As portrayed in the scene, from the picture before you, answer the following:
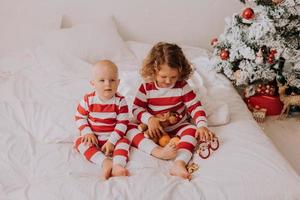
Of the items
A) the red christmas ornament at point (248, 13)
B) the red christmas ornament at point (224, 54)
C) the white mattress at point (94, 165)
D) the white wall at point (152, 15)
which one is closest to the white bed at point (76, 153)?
the white mattress at point (94, 165)

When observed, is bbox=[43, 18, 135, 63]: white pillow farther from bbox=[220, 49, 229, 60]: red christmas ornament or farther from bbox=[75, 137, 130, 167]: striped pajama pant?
bbox=[75, 137, 130, 167]: striped pajama pant

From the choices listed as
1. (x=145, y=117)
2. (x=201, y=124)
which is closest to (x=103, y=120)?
(x=145, y=117)

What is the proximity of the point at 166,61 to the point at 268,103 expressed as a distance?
98 cm

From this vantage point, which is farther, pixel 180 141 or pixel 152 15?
pixel 152 15

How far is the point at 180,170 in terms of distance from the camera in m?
1.55

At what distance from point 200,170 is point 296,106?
3.63 feet

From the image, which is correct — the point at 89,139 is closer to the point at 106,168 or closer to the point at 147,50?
the point at 106,168

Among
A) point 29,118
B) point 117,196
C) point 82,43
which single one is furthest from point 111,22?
point 117,196

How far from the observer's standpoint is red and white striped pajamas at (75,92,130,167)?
168 centimetres

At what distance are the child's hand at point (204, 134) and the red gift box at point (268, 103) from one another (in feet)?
2.59

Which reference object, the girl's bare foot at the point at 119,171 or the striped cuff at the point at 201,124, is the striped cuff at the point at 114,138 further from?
the striped cuff at the point at 201,124

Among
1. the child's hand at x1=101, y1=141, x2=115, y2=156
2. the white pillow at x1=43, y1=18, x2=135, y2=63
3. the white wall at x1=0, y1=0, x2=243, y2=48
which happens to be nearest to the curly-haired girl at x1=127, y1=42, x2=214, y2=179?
the child's hand at x1=101, y1=141, x2=115, y2=156

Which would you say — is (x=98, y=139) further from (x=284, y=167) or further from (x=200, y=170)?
(x=284, y=167)

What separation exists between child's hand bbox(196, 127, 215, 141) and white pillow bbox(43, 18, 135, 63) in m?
1.03
